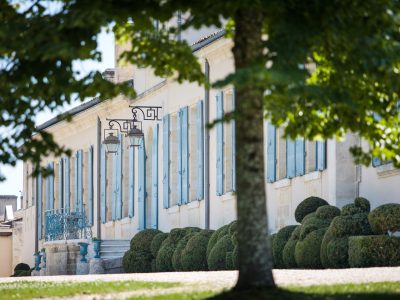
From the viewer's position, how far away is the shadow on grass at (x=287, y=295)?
13.3 meters

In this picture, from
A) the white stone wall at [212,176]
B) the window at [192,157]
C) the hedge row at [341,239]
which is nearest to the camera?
the hedge row at [341,239]

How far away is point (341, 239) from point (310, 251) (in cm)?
86

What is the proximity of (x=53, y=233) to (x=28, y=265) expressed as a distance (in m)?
8.82

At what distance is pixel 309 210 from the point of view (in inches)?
1043

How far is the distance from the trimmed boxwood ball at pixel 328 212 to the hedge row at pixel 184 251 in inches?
81.5

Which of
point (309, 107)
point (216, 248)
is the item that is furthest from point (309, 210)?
point (309, 107)

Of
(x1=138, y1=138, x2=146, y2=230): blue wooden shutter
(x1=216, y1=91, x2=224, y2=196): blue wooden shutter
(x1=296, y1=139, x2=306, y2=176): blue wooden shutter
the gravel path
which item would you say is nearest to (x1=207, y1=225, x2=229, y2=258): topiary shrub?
(x1=296, y1=139, x2=306, y2=176): blue wooden shutter

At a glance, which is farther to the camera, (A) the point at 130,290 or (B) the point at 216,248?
(B) the point at 216,248

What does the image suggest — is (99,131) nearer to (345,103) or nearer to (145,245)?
(145,245)

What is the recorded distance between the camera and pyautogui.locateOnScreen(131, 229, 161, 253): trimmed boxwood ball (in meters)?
34.5

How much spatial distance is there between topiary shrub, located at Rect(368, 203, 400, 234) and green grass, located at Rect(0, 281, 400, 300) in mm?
4699

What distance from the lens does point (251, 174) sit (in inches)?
536

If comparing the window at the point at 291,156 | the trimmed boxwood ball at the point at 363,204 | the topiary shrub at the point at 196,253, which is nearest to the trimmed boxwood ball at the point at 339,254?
the trimmed boxwood ball at the point at 363,204

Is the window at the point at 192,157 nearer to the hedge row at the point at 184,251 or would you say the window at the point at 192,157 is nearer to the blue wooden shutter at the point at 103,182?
the hedge row at the point at 184,251
